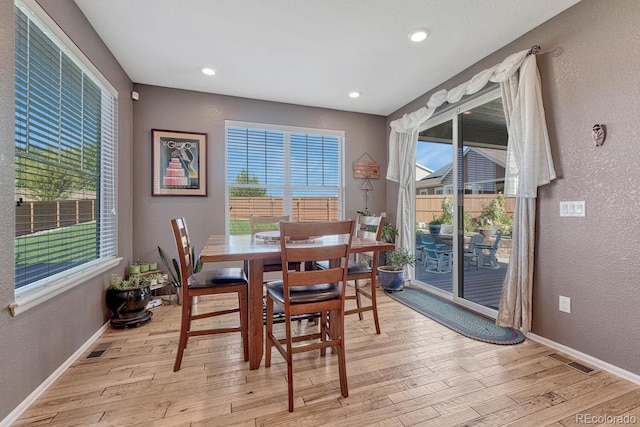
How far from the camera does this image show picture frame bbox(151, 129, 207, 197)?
133 inches

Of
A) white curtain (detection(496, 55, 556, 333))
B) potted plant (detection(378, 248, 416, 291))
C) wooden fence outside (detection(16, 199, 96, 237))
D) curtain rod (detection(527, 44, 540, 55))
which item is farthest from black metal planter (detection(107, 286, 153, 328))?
curtain rod (detection(527, 44, 540, 55))

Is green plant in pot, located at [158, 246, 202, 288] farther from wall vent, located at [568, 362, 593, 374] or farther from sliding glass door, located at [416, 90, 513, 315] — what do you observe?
wall vent, located at [568, 362, 593, 374]

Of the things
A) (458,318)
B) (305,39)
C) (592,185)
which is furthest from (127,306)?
(592,185)

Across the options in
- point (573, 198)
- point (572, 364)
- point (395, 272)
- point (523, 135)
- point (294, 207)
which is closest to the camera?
point (572, 364)

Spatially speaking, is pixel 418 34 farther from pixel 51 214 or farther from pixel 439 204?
pixel 51 214

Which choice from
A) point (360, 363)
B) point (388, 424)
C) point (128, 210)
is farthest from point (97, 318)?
point (388, 424)

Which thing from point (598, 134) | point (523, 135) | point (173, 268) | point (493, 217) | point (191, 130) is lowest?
point (173, 268)

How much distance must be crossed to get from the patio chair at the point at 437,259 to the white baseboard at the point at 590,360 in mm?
1288

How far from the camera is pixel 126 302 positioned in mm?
2520

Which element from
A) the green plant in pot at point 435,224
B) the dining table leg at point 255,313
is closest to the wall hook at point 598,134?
the green plant in pot at point 435,224

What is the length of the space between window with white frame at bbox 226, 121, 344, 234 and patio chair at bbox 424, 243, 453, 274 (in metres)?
1.35

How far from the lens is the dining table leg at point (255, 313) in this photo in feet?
6.11

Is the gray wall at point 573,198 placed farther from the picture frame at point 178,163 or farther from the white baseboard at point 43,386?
the picture frame at point 178,163

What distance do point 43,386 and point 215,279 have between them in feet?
3.64
